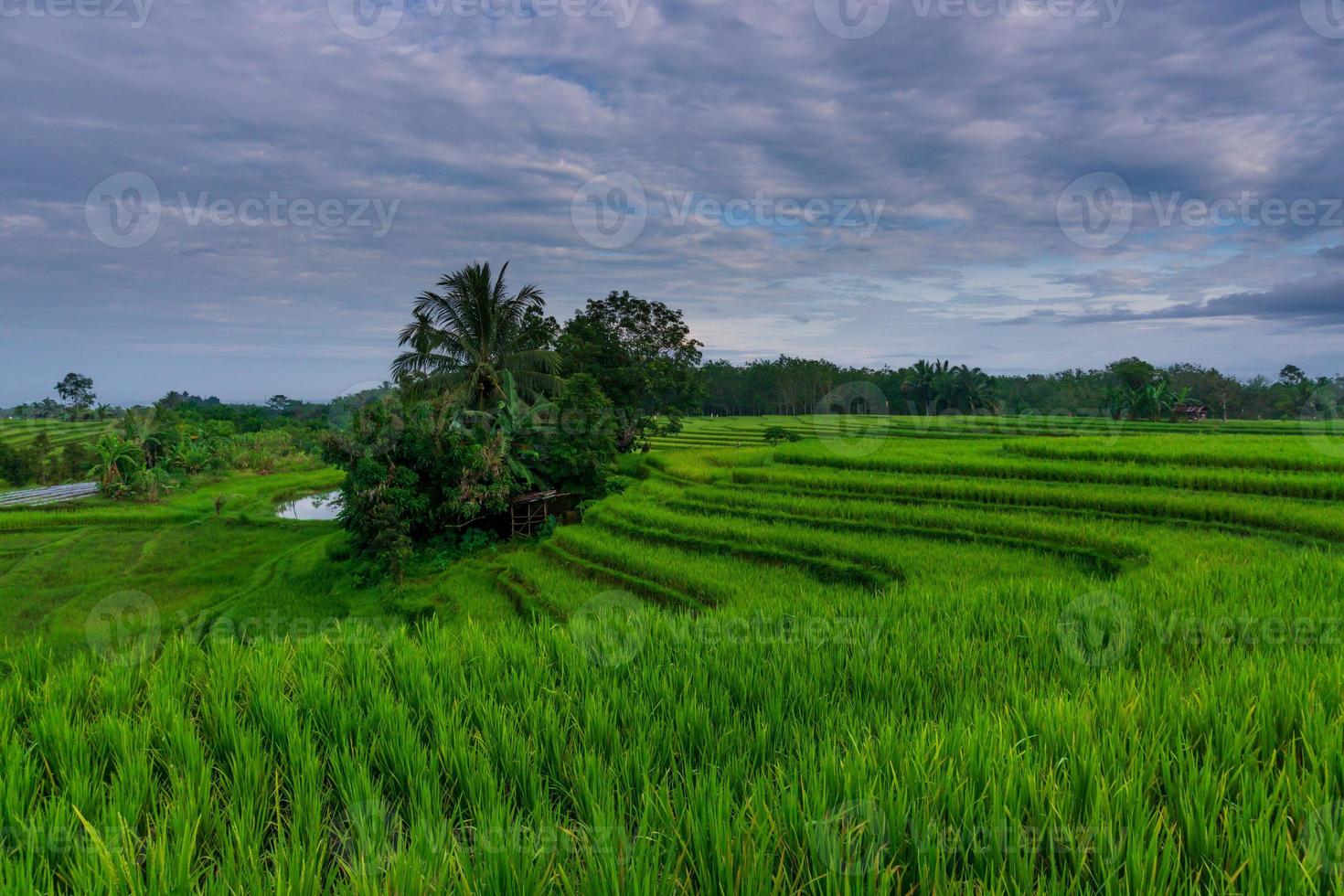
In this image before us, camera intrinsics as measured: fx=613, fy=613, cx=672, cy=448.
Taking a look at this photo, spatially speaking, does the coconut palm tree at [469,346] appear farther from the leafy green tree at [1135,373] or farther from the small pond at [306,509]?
the leafy green tree at [1135,373]

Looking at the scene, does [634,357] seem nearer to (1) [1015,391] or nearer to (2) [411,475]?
(2) [411,475]

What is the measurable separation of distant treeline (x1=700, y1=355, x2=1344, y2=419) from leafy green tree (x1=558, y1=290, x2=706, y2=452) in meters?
2.62

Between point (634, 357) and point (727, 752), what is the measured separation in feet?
88.9

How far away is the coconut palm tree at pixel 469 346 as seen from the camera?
19.5 meters

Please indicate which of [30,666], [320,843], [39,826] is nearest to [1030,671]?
[320,843]

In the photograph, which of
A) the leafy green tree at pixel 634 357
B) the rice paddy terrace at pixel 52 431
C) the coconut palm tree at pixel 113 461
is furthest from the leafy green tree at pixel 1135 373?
the rice paddy terrace at pixel 52 431

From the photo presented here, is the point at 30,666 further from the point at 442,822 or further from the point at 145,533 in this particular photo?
the point at 145,533

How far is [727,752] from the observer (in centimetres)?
213

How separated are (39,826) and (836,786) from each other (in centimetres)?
202

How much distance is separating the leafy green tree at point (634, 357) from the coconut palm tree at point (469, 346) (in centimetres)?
581

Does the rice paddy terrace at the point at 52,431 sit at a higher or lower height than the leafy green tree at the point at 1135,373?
lower

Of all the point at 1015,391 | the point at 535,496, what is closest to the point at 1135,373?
the point at 1015,391

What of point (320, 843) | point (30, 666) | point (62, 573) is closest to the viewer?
point (320, 843)

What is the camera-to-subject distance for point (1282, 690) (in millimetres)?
2229
